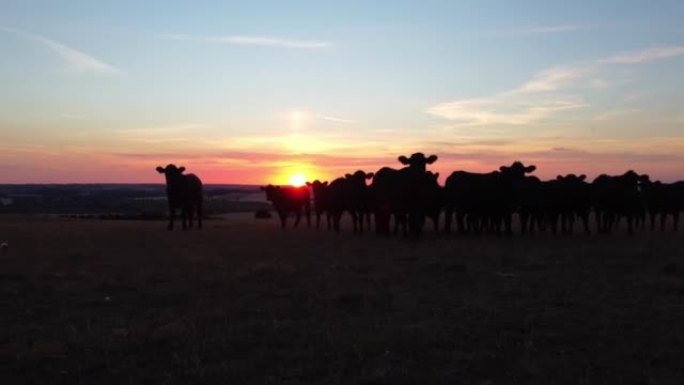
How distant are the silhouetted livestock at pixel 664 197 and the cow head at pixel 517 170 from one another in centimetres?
641

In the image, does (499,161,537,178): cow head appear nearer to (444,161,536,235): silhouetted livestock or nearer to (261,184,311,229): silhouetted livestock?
(444,161,536,235): silhouetted livestock

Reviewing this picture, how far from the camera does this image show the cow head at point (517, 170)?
28.4 meters

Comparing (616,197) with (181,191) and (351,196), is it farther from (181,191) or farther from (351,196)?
(181,191)

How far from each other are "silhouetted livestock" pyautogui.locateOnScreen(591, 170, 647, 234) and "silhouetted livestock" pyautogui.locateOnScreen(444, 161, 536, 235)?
304 centimetres

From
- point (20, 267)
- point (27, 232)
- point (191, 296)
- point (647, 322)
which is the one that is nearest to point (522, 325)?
point (647, 322)

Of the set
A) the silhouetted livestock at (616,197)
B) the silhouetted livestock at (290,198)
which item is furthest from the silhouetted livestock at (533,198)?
the silhouetted livestock at (290,198)

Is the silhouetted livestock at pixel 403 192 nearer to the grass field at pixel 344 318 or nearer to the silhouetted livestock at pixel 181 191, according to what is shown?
the grass field at pixel 344 318

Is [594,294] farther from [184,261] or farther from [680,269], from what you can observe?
[184,261]

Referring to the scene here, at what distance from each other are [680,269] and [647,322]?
5657 mm

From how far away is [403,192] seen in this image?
24328 mm

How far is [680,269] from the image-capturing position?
48.8 feet

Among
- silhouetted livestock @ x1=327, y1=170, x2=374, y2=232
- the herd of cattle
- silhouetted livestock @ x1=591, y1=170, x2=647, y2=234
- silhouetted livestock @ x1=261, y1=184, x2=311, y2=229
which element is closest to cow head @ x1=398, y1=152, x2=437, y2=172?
the herd of cattle

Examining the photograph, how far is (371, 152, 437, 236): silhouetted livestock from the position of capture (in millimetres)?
24250

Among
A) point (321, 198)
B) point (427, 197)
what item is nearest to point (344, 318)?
point (427, 197)
